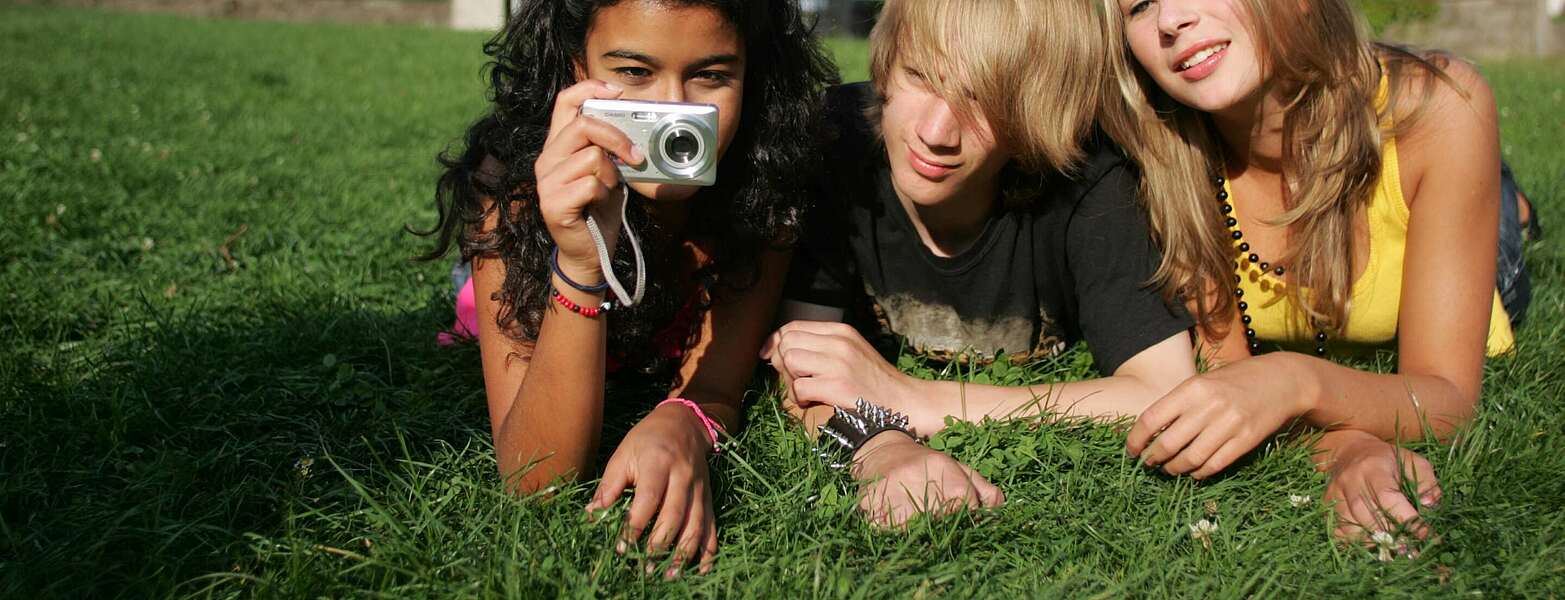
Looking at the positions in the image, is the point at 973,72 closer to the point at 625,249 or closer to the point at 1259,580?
the point at 625,249

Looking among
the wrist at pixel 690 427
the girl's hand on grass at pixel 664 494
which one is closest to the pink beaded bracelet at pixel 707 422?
the wrist at pixel 690 427

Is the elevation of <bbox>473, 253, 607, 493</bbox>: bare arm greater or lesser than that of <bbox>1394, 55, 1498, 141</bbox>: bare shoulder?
lesser

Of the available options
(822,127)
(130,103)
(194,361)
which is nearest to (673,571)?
(822,127)

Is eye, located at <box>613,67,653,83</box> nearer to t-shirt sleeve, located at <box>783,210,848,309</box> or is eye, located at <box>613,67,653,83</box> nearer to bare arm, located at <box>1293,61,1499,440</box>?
t-shirt sleeve, located at <box>783,210,848,309</box>

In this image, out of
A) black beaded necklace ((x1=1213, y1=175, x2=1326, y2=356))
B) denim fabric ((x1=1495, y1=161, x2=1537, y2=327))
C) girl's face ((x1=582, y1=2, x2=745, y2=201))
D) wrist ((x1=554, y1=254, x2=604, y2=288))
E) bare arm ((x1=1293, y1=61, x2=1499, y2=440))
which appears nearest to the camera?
wrist ((x1=554, y1=254, x2=604, y2=288))

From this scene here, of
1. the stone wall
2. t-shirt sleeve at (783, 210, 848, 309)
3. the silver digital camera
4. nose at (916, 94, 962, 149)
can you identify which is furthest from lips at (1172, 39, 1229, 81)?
the stone wall

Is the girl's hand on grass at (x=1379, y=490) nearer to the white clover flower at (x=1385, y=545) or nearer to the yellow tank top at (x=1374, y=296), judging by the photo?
the white clover flower at (x=1385, y=545)

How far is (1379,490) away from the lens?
2012mm

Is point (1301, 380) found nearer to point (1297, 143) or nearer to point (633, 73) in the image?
point (1297, 143)

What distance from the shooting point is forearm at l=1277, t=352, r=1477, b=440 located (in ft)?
7.32

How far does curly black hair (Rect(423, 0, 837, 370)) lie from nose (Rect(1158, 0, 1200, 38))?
2.36 ft

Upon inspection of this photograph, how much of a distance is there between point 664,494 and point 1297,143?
63.5 inches

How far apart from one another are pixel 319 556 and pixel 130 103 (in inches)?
227

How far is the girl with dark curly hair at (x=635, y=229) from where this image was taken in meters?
1.92
